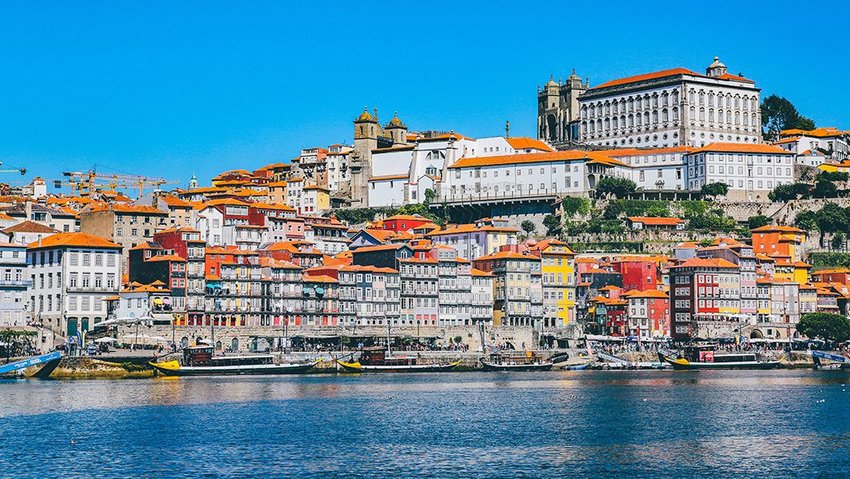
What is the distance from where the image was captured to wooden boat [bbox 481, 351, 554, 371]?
326 ft

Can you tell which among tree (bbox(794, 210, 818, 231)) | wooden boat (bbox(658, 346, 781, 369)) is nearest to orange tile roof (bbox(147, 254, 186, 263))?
wooden boat (bbox(658, 346, 781, 369))

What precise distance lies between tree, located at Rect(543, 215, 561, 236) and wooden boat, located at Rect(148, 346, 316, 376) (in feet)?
160

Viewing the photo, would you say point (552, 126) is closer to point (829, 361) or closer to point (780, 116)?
point (780, 116)

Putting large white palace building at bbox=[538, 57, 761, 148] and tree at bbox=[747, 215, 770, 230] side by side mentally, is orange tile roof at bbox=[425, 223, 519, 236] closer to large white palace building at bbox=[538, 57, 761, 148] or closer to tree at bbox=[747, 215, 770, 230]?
tree at bbox=[747, 215, 770, 230]

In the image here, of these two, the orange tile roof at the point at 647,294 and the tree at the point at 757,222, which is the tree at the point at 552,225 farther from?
the orange tile roof at the point at 647,294

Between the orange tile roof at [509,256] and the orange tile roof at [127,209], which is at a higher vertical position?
the orange tile roof at [127,209]

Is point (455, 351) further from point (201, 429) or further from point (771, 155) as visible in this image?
point (771, 155)

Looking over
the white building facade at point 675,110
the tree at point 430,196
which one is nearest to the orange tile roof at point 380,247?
the tree at point 430,196

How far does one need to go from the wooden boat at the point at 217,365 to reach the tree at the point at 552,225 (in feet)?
160

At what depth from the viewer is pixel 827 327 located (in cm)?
11356

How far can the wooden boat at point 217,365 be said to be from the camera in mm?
86812

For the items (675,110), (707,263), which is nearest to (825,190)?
(675,110)

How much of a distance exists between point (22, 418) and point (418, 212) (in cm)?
8568

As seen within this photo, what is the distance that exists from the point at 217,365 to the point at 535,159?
59433mm
